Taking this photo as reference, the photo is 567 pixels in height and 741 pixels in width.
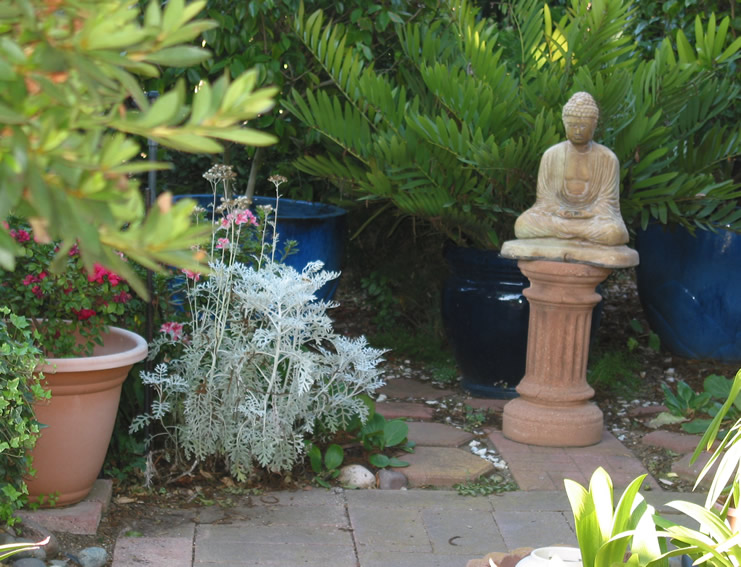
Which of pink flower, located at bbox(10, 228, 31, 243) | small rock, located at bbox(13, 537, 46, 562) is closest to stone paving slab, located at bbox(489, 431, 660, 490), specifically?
small rock, located at bbox(13, 537, 46, 562)

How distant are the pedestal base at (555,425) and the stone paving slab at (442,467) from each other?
33 cm

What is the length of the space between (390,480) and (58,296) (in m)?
1.51

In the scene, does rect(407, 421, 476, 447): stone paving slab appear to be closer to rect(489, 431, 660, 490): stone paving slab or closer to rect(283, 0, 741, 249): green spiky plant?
rect(489, 431, 660, 490): stone paving slab

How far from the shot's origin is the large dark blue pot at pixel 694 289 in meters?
5.79

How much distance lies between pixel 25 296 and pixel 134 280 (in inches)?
112

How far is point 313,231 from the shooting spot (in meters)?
5.62

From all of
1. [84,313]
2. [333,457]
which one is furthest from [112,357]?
[333,457]

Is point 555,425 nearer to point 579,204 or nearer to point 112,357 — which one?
point 579,204

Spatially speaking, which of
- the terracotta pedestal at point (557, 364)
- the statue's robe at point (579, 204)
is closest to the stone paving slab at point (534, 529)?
the terracotta pedestal at point (557, 364)

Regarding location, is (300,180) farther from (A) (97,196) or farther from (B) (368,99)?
(A) (97,196)

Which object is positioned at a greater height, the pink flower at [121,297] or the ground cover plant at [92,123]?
the ground cover plant at [92,123]

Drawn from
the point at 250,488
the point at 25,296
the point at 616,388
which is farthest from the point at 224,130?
the point at 616,388

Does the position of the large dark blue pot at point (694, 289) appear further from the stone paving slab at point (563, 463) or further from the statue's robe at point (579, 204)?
the stone paving slab at point (563, 463)

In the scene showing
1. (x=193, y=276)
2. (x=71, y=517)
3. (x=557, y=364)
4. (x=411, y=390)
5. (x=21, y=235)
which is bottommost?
(x=411, y=390)
